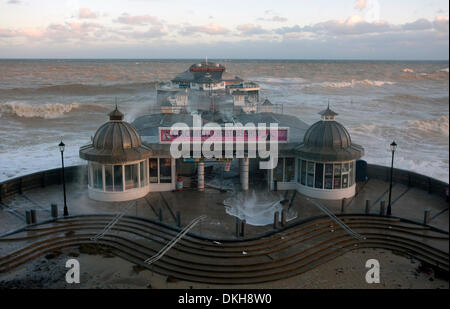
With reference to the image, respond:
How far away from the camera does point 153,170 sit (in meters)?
23.2

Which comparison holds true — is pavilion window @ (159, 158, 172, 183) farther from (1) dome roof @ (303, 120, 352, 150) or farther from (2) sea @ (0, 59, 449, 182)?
(2) sea @ (0, 59, 449, 182)

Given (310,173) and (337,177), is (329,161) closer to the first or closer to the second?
(337,177)

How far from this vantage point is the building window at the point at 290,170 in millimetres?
23656

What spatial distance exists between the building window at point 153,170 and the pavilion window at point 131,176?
53.1 inches

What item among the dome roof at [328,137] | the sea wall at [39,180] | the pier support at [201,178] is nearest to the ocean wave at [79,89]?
the sea wall at [39,180]

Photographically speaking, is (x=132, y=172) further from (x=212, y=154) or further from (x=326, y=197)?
(x=326, y=197)

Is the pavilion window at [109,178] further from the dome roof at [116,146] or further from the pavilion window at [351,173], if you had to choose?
the pavilion window at [351,173]

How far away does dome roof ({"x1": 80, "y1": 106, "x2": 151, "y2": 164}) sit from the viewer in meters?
21.0

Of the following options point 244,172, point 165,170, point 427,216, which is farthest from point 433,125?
point 165,170

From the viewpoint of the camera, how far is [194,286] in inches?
583

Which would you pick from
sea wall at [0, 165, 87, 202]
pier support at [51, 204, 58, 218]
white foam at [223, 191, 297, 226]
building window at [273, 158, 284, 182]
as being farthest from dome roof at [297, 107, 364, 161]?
sea wall at [0, 165, 87, 202]

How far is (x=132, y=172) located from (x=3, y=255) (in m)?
7.54
